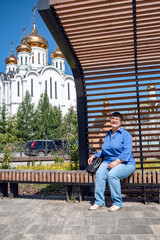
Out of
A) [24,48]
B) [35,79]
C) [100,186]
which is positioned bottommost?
[100,186]

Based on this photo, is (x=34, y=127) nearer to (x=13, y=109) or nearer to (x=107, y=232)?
(x=13, y=109)

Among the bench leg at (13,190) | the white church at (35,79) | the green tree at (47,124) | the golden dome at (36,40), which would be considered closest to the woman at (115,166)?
the bench leg at (13,190)

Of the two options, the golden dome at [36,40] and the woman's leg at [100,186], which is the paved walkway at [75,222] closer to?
the woman's leg at [100,186]

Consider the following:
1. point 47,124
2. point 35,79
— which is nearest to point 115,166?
point 47,124

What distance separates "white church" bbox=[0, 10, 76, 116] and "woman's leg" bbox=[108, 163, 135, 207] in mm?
43333

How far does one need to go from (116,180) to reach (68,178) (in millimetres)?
1003

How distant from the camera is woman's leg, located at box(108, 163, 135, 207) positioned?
4.22 metres

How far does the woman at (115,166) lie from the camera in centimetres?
423

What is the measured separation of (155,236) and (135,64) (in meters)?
3.44

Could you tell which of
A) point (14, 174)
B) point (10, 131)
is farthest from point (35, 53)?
point (14, 174)

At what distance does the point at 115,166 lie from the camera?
14.3 ft

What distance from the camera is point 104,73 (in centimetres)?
562

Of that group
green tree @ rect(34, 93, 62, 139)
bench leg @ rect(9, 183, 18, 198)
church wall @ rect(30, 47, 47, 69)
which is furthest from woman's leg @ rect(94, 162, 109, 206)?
church wall @ rect(30, 47, 47, 69)

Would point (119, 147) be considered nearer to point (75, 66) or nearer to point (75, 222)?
point (75, 222)
